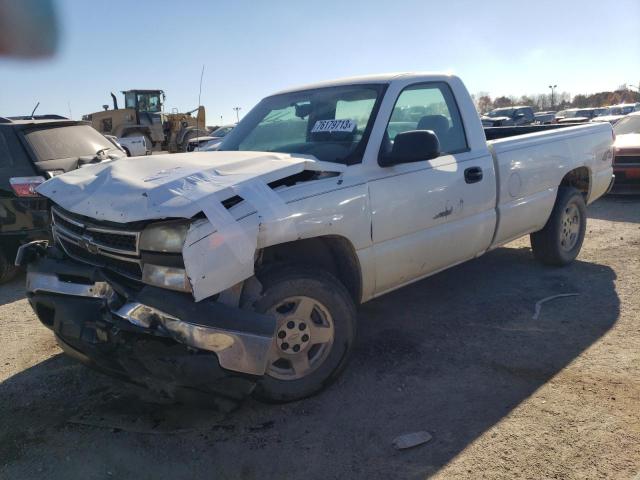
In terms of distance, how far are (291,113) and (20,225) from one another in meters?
3.25

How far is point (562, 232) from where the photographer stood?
5.62 meters

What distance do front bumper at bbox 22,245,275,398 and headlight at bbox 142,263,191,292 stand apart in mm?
43

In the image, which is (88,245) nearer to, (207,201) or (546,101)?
(207,201)

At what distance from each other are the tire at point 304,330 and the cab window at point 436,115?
1.55 meters

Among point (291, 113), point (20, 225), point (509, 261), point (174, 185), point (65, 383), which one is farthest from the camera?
point (509, 261)

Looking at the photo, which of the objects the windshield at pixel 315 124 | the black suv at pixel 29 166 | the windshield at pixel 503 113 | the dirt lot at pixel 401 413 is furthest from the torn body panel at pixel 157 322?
the windshield at pixel 503 113

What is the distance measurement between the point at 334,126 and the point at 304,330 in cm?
150

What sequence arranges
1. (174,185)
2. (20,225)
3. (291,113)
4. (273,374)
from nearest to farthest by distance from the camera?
(174,185) < (273,374) < (291,113) < (20,225)

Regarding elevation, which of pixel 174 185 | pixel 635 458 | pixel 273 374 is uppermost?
pixel 174 185

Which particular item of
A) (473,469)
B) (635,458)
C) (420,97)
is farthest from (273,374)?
(420,97)

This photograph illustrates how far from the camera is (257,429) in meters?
3.03

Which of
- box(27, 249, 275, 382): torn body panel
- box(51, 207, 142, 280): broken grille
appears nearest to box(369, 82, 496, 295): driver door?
box(27, 249, 275, 382): torn body panel

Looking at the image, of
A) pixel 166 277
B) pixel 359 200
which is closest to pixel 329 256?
A: pixel 359 200

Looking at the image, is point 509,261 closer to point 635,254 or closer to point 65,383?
point 635,254
